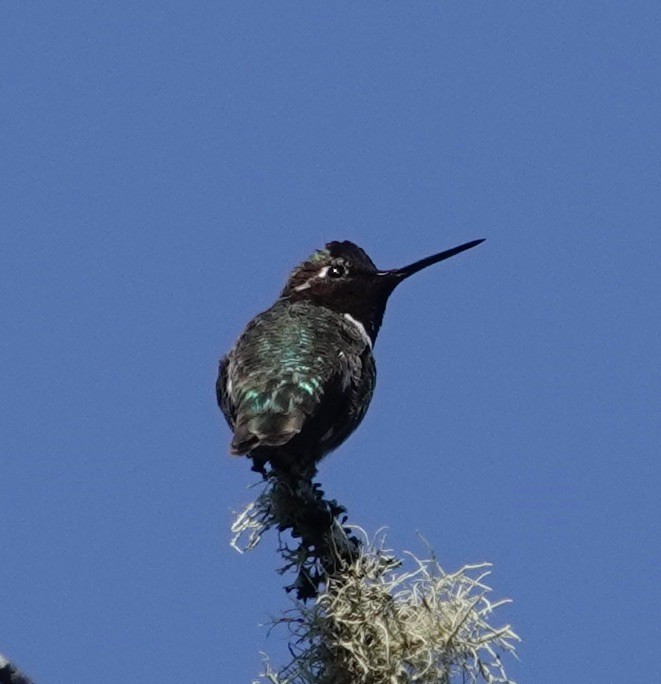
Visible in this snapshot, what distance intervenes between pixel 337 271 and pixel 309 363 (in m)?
1.50

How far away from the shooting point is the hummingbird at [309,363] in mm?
4781

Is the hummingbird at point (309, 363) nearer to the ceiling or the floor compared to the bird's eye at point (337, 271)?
nearer to the floor

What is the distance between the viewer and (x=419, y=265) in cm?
697

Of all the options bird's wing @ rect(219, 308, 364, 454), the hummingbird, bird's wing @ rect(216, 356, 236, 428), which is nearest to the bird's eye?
the hummingbird

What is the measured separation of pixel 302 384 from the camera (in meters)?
5.14

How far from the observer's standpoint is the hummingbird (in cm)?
478

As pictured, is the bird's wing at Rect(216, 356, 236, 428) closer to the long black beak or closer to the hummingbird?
the hummingbird

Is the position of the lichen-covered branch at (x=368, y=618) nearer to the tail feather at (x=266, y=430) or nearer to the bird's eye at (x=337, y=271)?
the tail feather at (x=266, y=430)

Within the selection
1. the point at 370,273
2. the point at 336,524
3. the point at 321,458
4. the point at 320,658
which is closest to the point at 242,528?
the point at 336,524

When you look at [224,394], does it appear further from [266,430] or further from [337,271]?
[337,271]

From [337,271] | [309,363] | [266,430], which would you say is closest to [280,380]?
[309,363]

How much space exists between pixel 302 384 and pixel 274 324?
2.47 feet

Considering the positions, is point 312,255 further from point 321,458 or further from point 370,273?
point 321,458

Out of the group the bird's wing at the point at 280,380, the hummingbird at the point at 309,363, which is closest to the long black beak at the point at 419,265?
the hummingbird at the point at 309,363
